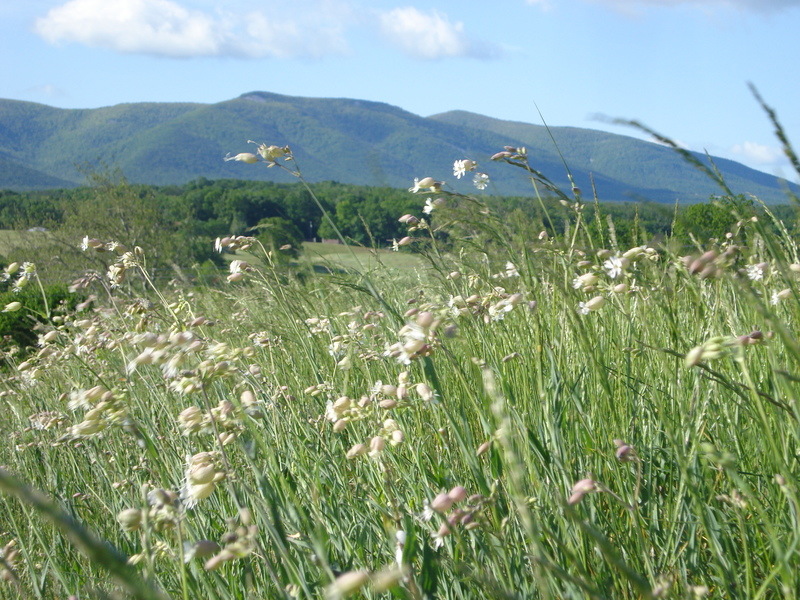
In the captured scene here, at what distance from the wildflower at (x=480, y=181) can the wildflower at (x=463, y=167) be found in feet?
0.16

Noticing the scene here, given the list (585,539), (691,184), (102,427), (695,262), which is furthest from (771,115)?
(691,184)

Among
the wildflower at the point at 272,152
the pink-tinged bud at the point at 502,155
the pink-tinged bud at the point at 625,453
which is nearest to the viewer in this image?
the pink-tinged bud at the point at 625,453

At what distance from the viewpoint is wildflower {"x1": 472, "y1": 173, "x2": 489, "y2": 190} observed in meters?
2.54

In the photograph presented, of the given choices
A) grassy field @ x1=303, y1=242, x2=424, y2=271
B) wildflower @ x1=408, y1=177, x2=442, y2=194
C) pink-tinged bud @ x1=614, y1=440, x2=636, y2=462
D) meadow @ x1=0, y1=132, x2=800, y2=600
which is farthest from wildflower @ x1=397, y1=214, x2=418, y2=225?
pink-tinged bud @ x1=614, y1=440, x2=636, y2=462

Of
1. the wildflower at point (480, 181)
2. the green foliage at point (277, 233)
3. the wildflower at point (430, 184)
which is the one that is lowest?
the green foliage at point (277, 233)

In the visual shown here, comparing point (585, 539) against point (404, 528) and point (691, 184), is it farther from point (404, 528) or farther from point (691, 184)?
point (691, 184)

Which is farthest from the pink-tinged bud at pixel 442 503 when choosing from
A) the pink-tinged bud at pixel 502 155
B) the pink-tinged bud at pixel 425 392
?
the pink-tinged bud at pixel 502 155

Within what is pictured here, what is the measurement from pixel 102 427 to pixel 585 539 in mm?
992

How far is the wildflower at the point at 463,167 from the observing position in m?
2.48

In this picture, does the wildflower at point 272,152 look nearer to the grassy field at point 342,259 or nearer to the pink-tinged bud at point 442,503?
the grassy field at point 342,259

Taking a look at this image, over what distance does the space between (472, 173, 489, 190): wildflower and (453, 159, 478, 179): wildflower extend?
47mm

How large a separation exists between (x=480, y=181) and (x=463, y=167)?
0.33 feet

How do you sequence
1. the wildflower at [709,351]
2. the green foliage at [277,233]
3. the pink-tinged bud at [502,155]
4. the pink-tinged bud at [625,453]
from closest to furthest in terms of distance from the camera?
the wildflower at [709,351], the pink-tinged bud at [625,453], the pink-tinged bud at [502,155], the green foliage at [277,233]

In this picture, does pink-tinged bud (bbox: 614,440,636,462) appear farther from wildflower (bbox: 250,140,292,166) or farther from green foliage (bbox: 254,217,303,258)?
green foliage (bbox: 254,217,303,258)
